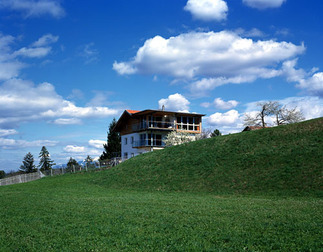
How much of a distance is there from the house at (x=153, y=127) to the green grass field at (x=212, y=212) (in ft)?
85.8

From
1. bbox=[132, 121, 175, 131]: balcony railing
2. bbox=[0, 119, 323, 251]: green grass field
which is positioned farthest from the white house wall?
bbox=[0, 119, 323, 251]: green grass field

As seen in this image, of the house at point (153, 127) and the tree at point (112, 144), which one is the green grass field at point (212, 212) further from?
the tree at point (112, 144)

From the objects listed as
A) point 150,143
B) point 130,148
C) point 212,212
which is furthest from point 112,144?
point 212,212

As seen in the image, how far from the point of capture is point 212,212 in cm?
1184

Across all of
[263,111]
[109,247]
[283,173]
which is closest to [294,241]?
[109,247]

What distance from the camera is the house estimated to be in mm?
53125

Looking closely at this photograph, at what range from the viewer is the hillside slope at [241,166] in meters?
20.0

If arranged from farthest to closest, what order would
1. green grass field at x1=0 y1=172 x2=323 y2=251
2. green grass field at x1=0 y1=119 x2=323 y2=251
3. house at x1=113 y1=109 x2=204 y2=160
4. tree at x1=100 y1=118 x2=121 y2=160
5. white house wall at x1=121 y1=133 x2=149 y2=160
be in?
tree at x1=100 y1=118 x2=121 y2=160 → white house wall at x1=121 y1=133 x2=149 y2=160 → house at x1=113 y1=109 x2=204 y2=160 → green grass field at x1=0 y1=119 x2=323 y2=251 → green grass field at x1=0 y1=172 x2=323 y2=251

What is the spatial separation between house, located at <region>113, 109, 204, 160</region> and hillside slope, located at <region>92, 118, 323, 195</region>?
20.8 metres

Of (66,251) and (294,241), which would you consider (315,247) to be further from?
(66,251)

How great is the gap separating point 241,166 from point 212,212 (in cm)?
Answer: 1244

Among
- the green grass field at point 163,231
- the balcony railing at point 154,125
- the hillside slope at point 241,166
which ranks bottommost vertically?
the green grass field at point 163,231

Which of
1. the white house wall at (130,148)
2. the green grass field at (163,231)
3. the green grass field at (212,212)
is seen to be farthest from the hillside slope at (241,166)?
the white house wall at (130,148)

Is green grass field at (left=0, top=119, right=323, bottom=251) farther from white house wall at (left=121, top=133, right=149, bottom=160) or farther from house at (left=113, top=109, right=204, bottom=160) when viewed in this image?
white house wall at (left=121, top=133, right=149, bottom=160)
